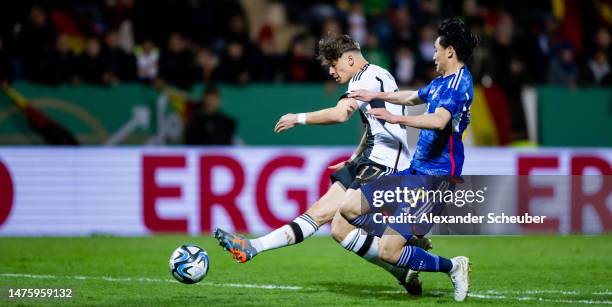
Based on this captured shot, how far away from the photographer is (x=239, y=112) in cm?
1686

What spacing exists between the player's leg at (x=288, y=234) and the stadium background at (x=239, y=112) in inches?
62.9

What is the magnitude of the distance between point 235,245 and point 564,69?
10841 mm

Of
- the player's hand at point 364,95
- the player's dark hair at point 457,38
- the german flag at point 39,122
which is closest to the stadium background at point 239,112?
the german flag at point 39,122

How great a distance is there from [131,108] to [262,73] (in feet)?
7.07

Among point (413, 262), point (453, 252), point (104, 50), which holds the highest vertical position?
point (104, 50)

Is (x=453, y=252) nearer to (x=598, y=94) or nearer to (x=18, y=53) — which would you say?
(x=598, y=94)

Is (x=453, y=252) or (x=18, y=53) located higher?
(x=18, y=53)

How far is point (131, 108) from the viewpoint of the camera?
54.1 ft

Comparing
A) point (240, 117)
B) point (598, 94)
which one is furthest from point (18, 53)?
point (598, 94)

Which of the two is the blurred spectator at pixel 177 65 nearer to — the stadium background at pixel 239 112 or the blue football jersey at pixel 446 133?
the stadium background at pixel 239 112

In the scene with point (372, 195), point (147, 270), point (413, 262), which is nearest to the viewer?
point (413, 262)

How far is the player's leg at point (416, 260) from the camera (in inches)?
319

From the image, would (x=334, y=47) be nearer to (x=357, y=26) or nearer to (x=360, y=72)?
(x=360, y=72)

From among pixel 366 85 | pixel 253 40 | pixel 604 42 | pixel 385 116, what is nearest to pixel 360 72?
pixel 366 85
